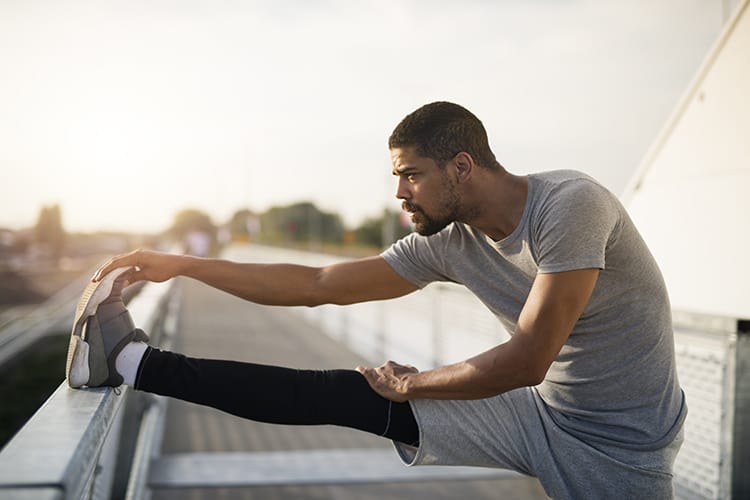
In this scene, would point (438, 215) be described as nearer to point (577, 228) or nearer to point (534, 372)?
point (577, 228)

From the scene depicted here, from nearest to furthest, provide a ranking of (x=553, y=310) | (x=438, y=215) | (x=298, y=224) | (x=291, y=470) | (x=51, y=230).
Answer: (x=553, y=310) → (x=438, y=215) → (x=291, y=470) → (x=298, y=224) → (x=51, y=230)

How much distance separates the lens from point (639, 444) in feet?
7.59

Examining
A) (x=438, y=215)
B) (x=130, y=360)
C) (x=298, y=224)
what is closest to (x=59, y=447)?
(x=130, y=360)

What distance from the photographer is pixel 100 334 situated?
86.1 inches

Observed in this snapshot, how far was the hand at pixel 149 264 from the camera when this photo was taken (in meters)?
2.42

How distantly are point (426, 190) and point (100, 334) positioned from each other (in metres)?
1.09

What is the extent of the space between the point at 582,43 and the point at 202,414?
18.8ft

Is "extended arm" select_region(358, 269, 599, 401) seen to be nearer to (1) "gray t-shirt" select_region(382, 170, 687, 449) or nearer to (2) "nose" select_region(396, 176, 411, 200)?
(1) "gray t-shirt" select_region(382, 170, 687, 449)

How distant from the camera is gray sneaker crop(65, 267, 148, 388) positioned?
1.94 meters

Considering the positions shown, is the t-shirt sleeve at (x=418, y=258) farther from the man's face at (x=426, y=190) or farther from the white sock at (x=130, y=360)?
the white sock at (x=130, y=360)

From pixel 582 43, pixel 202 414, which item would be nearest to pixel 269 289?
pixel 202 414

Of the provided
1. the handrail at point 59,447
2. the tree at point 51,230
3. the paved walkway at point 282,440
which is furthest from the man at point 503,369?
the tree at point 51,230

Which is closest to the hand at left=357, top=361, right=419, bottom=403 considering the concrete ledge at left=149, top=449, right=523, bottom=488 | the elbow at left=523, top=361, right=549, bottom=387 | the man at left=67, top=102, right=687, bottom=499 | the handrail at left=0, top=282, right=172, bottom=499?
the man at left=67, top=102, right=687, bottom=499

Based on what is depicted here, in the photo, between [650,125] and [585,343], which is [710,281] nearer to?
[585,343]
